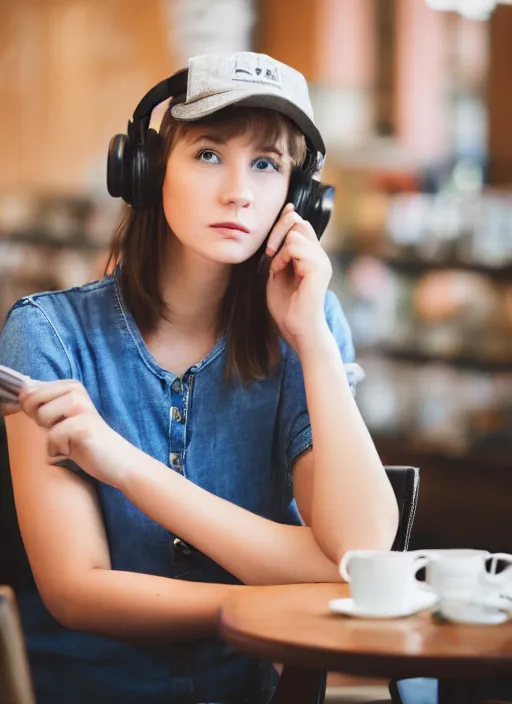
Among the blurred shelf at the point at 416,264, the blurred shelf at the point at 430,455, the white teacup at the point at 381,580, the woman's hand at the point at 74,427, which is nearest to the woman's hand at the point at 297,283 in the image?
the woman's hand at the point at 74,427

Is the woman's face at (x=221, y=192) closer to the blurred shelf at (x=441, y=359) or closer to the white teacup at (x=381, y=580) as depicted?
the white teacup at (x=381, y=580)

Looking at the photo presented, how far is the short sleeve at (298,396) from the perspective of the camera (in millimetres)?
1705

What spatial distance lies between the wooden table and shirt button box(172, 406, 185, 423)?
0.46 metres

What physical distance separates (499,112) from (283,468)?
4235mm

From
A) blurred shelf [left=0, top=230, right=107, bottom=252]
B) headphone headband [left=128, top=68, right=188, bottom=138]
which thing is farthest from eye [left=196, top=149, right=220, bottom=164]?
blurred shelf [left=0, top=230, right=107, bottom=252]

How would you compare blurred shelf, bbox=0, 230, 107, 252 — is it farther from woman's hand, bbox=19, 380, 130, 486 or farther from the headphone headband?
woman's hand, bbox=19, 380, 130, 486

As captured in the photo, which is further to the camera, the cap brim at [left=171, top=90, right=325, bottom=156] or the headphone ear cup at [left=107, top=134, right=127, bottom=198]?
the headphone ear cup at [left=107, top=134, right=127, bottom=198]

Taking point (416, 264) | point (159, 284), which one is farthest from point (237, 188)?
point (416, 264)

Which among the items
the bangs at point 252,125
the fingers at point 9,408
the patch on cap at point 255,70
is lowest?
the fingers at point 9,408

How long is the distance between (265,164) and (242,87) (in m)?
0.12

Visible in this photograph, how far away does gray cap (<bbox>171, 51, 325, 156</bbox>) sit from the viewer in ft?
5.27

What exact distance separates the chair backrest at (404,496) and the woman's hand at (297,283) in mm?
277

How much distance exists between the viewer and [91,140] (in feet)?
26.2

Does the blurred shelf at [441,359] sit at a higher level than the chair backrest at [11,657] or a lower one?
higher
